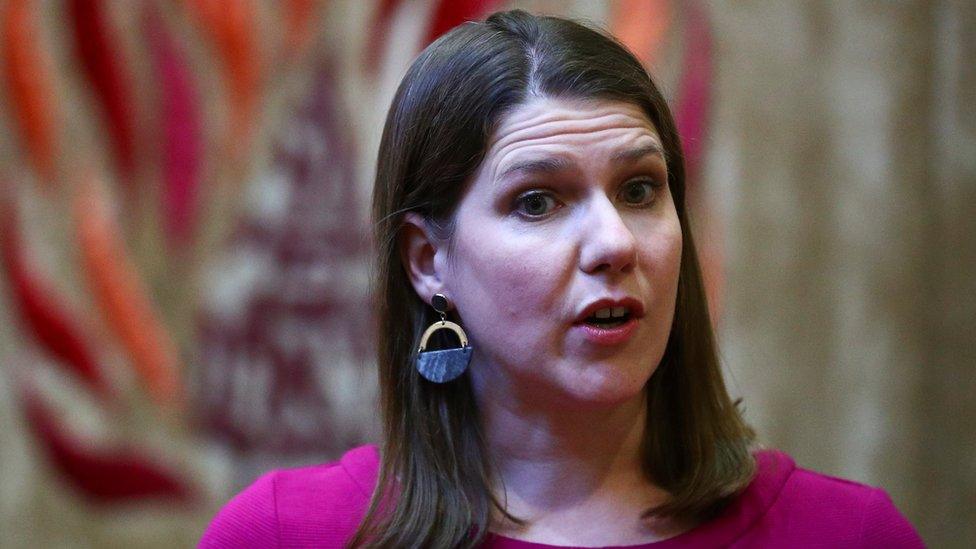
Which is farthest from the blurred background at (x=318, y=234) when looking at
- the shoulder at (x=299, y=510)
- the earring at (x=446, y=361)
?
the earring at (x=446, y=361)

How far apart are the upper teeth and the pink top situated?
32 centimetres

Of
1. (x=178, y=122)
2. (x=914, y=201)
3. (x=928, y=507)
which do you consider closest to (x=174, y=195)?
(x=178, y=122)

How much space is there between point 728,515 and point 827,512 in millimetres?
143

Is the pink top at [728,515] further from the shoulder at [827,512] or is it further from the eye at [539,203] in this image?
the eye at [539,203]

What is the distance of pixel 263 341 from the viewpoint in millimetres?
2641

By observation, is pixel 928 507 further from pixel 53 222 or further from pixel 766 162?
pixel 53 222

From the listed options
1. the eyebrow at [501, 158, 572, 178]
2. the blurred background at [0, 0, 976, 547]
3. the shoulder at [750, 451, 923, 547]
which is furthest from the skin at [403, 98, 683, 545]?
the blurred background at [0, 0, 976, 547]

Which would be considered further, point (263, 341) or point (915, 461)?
point (915, 461)

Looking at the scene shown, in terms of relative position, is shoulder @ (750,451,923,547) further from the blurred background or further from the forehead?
the blurred background

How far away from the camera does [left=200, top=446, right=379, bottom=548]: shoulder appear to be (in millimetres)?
1546

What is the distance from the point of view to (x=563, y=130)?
56.8 inches

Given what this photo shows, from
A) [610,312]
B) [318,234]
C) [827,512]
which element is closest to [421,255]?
[610,312]

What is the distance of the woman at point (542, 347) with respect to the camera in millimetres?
1437

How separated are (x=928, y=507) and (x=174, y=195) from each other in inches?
81.2
